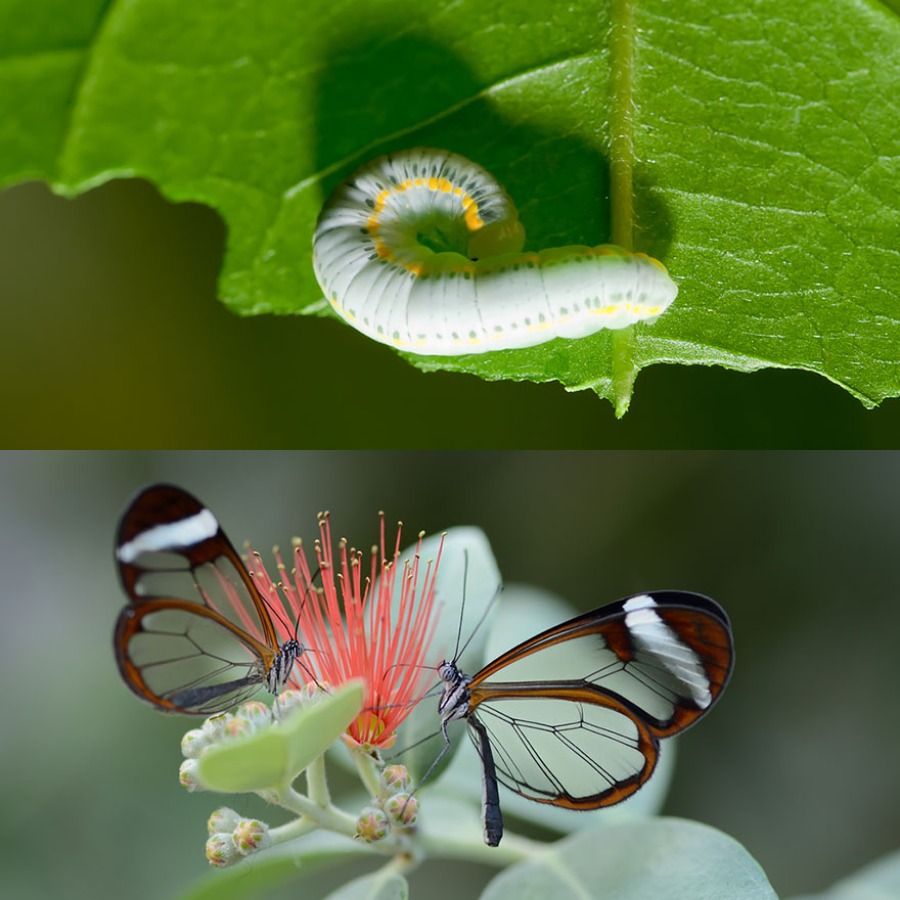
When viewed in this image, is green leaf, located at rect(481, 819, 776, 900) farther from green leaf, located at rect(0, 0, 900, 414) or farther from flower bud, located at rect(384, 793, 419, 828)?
green leaf, located at rect(0, 0, 900, 414)

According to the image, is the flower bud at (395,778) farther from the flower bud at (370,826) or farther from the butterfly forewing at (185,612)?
the butterfly forewing at (185,612)

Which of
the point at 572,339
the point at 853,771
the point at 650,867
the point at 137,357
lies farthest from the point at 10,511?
the point at 853,771

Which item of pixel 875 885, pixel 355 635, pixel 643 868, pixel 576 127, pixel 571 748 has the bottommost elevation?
pixel 875 885

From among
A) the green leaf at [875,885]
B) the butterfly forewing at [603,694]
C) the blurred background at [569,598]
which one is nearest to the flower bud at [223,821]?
the butterfly forewing at [603,694]

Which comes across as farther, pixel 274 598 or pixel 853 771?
pixel 853 771

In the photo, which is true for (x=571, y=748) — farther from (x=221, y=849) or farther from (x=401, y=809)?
(x=221, y=849)

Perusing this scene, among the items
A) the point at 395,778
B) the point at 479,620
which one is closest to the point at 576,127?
the point at 479,620

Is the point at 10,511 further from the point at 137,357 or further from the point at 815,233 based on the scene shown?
the point at 815,233
